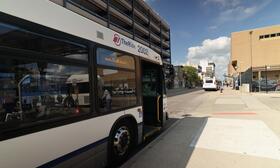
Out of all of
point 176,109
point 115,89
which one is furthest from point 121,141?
point 176,109

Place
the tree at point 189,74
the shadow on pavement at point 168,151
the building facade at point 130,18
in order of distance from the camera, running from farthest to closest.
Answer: the tree at point 189,74 → the building facade at point 130,18 → the shadow on pavement at point 168,151

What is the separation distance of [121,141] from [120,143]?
5 centimetres

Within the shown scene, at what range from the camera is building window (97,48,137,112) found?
164 inches

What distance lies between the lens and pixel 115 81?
4715 mm

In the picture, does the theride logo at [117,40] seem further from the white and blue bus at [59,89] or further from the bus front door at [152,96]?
the bus front door at [152,96]

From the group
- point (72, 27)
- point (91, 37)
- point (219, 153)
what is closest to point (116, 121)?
point (91, 37)

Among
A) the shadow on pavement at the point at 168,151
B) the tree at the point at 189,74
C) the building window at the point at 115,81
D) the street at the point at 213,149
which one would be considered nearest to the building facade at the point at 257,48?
the tree at the point at 189,74

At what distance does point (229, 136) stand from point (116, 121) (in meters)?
4.11

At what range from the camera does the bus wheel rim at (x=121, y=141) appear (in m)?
4.71

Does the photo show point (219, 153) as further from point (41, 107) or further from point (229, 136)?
point (41, 107)

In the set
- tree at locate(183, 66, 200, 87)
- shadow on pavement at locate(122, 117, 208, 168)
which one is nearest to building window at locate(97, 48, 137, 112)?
shadow on pavement at locate(122, 117, 208, 168)

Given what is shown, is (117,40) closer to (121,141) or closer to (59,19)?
(59,19)

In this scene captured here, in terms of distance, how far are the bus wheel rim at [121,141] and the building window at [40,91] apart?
129cm

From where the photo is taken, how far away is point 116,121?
4621mm
